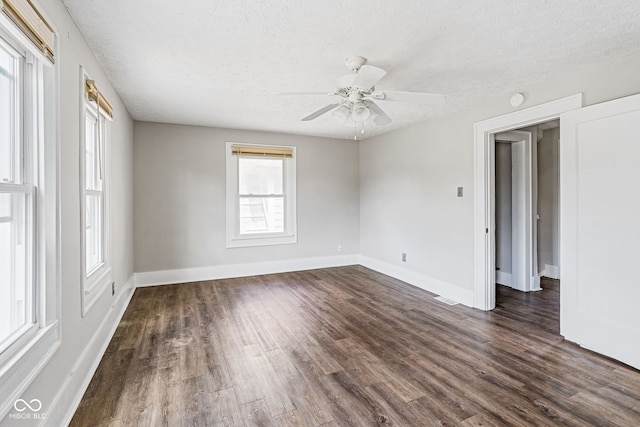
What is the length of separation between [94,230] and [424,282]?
392cm

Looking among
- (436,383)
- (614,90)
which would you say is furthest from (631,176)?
(436,383)

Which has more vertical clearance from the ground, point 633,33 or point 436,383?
point 633,33

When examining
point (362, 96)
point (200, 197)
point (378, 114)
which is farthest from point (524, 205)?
point (200, 197)

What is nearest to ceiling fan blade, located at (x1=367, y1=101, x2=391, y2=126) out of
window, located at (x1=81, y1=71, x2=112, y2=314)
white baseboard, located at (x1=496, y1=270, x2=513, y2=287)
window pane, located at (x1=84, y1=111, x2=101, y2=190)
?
window, located at (x1=81, y1=71, x2=112, y2=314)

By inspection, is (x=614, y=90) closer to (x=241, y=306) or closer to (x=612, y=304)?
(x=612, y=304)

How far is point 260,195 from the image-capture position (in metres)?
5.24

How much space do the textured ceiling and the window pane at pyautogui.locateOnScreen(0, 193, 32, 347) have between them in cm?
124

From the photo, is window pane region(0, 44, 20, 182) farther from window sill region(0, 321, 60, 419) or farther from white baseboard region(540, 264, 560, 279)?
white baseboard region(540, 264, 560, 279)

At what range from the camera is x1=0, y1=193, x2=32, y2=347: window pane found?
1.39 metres

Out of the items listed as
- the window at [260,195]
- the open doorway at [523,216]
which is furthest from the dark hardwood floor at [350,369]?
the window at [260,195]

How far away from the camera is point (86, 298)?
7.32ft

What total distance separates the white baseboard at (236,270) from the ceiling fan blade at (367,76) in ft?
12.2

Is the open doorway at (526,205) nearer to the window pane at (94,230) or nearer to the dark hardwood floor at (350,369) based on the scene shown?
the dark hardwood floor at (350,369)

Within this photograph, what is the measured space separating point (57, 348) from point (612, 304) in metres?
3.81
